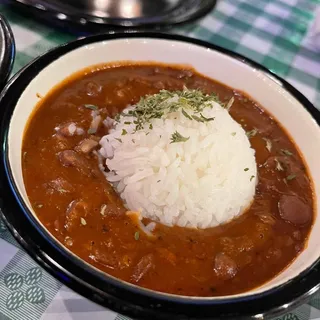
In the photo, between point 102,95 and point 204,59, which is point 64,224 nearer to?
point 102,95

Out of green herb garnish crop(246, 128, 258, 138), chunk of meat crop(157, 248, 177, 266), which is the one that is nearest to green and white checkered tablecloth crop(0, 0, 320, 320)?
chunk of meat crop(157, 248, 177, 266)

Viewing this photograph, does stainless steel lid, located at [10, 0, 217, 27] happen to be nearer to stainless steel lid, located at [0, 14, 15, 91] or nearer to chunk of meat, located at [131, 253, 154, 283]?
stainless steel lid, located at [0, 14, 15, 91]

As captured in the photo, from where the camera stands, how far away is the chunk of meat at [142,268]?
5.27ft

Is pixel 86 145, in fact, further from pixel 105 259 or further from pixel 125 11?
pixel 125 11

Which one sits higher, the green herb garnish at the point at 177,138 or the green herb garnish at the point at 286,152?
the green herb garnish at the point at 177,138

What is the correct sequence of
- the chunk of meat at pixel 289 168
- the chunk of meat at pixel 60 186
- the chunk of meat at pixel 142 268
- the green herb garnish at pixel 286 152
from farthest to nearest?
the green herb garnish at pixel 286 152 → the chunk of meat at pixel 289 168 → the chunk of meat at pixel 60 186 → the chunk of meat at pixel 142 268

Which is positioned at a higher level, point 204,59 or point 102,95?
point 204,59

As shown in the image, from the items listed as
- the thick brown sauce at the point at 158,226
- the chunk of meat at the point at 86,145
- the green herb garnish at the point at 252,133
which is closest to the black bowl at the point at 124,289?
the thick brown sauce at the point at 158,226

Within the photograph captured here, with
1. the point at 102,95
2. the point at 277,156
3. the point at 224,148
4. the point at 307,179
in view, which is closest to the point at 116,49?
the point at 102,95

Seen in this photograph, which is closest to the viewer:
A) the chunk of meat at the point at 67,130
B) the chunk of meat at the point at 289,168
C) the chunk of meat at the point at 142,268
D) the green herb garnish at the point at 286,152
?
the chunk of meat at the point at 142,268

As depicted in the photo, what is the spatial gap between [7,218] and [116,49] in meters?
1.28

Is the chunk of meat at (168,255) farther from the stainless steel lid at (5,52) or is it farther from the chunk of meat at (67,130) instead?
the stainless steel lid at (5,52)

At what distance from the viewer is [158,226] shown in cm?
185

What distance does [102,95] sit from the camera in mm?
2357
